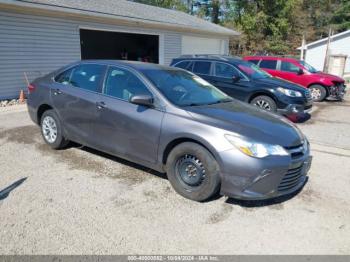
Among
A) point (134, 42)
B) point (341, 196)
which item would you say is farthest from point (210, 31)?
point (341, 196)

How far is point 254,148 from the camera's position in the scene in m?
3.53

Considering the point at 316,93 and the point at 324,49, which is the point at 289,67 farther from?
the point at 324,49

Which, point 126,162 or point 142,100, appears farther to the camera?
point 126,162

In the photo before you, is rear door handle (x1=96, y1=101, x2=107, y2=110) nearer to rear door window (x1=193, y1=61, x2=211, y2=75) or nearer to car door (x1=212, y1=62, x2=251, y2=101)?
car door (x1=212, y1=62, x2=251, y2=101)

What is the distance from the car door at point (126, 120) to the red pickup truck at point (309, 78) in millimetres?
9704

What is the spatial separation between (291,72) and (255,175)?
34.2 feet

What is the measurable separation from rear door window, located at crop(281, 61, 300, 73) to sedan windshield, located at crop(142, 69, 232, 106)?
883 centimetres

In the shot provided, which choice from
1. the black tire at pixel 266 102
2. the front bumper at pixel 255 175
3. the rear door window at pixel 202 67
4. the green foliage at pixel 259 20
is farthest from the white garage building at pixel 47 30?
the green foliage at pixel 259 20

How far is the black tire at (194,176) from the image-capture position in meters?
3.68

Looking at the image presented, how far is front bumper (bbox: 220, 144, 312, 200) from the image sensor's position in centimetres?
347

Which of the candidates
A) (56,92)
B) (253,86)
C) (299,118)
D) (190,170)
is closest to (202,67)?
(253,86)

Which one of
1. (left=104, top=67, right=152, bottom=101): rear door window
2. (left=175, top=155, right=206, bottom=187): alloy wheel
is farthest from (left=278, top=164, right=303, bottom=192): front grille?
(left=104, top=67, right=152, bottom=101): rear door window

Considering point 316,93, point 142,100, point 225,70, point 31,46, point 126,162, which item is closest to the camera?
point 142,100

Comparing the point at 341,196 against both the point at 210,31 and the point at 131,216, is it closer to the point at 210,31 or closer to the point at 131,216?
the point at 131,216
